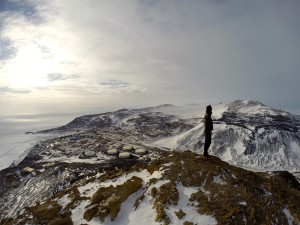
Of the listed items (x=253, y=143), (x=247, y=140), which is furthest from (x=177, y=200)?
(x=247, y=140)

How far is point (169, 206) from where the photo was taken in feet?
45.4

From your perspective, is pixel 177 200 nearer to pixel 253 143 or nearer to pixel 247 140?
pixel 253 143

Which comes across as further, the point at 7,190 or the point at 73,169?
the point at 73,169

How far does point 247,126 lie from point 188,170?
4147 inches

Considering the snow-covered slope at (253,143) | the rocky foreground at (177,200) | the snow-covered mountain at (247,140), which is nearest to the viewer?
the rocky foreground at (177,200)

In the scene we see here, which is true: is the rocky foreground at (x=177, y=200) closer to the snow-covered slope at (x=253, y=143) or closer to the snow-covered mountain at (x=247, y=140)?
the snow-covered mountain at (x=247, y=140)

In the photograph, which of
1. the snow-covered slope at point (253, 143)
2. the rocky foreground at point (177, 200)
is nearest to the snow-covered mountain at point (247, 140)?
the snow-covered slope at point (253, 143)

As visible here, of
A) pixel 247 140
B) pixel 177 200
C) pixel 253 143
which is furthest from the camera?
pixel 247 140

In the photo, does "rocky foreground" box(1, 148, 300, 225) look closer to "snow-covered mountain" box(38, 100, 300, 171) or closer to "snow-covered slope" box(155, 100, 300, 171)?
"snow-covered mountain" box(38, 100, 300, 171)

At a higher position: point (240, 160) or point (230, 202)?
point (230, 202)

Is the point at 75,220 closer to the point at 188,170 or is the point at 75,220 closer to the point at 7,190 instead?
the point at 188,170

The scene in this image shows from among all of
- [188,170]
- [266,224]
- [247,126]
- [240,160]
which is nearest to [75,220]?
[188,170]

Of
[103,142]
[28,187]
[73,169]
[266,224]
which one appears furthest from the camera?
[103,142]

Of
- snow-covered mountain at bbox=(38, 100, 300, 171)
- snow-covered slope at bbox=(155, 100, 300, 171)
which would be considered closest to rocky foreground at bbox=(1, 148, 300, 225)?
snow-covered mountain at bbox=(38, 100, 300, 171)
